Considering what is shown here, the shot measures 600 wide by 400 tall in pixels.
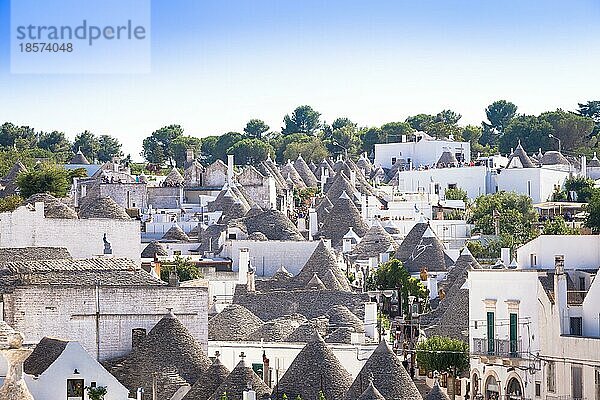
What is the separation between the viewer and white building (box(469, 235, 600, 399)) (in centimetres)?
3738

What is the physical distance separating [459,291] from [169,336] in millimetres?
13591

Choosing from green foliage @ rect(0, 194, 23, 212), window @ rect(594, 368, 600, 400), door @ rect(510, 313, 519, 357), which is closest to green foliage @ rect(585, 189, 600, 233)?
door @ rect(510, 313, 519, 357)

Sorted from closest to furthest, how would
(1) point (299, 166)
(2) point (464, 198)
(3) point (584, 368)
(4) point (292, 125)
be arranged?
(3) point (584, 368)
(2) point (464, 198)
(1) point (299, 166)
(4) point (292, 125)

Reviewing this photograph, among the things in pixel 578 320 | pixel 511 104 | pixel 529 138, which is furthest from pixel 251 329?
pixel 511 104

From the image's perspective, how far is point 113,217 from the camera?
5538 cm

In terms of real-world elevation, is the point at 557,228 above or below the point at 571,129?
below

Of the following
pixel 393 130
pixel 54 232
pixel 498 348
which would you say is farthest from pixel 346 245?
pixel 393 130

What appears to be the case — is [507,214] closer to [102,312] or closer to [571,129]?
[102,312]

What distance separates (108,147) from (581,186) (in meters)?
60.6

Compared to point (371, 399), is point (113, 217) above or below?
above

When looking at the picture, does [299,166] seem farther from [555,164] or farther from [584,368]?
[584,368]

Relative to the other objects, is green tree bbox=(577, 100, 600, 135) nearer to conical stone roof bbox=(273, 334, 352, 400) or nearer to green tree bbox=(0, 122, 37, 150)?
green tree bbox=(0, 122, 37, 150)

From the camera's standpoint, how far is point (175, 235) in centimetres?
6806

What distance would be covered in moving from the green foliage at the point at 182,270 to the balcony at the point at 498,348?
46.9 ft
